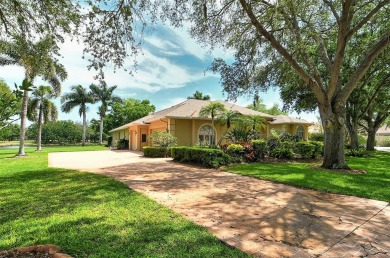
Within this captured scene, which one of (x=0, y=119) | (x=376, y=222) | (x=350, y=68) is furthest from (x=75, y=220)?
(x=350, y=68)

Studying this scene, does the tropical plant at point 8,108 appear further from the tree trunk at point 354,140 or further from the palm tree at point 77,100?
the palm tree at point 77,100

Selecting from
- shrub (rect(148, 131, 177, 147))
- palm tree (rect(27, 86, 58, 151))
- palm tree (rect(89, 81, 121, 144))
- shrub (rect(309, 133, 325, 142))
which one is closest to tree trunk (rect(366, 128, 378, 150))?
shrub (rect(309, 133, 325, 142))

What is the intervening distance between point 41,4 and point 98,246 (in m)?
7.89

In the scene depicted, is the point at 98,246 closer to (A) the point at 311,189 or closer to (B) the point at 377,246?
(B) the point at 377,246

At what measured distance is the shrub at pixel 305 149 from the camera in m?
15.5

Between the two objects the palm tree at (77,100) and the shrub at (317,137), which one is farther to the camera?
the palm tree at (77,100)

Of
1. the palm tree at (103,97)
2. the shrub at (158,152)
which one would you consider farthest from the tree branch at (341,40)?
the palm tree at (103,97)

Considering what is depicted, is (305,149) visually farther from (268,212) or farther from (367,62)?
(268,212)

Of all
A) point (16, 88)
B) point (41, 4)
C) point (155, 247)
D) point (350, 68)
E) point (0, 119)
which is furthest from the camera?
point (350, 68)

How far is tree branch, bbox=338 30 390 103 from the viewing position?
1005cm

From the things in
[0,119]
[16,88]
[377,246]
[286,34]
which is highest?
[286,34]

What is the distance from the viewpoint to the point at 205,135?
21.3 m

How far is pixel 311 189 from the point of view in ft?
24.1

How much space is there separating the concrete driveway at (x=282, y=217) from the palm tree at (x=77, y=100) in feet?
133
